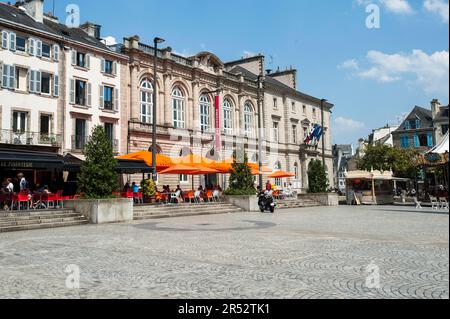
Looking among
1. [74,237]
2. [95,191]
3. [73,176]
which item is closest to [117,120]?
[73,176]

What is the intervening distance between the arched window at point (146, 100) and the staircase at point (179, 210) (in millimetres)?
13251

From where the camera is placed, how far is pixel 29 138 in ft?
85.1

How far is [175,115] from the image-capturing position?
119ft

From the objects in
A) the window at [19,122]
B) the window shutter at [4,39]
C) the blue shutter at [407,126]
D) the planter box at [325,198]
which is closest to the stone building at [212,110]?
the window at [19,122]

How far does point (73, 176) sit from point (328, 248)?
22.5m

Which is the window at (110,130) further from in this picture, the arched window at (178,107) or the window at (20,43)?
the window at (20,43)

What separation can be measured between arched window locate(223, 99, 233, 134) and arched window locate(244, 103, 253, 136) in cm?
247

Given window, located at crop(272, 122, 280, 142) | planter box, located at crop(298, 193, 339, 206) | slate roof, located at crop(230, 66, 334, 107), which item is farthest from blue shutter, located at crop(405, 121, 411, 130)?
→ planter box, located at crop(298, 193, 339, 206)

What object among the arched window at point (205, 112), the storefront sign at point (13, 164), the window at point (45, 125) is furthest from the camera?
the arched window at point (205, 112)

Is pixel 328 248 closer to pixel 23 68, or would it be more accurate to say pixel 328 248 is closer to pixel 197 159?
pixel 197 159

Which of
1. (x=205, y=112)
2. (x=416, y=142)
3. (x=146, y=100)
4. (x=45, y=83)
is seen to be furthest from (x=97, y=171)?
(x=416, y=142)

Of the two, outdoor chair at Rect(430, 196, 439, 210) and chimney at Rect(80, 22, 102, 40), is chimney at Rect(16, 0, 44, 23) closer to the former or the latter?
chimney at Rect(80, 22, 102, 40)

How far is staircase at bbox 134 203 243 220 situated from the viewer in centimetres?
1906

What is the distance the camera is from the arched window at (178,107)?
3606 cm
